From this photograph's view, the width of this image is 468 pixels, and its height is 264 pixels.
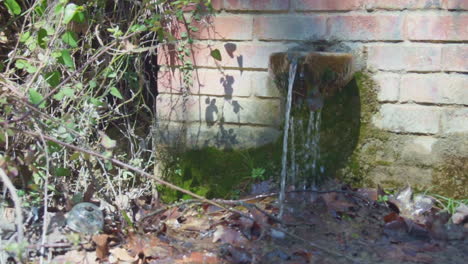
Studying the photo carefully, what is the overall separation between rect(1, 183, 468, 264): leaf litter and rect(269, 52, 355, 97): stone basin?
1.54 ft

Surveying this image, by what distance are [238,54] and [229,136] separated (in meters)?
0.39

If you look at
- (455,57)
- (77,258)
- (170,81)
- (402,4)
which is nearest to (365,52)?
(402,4)

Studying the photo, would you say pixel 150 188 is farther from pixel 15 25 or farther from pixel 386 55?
pixel 386 55

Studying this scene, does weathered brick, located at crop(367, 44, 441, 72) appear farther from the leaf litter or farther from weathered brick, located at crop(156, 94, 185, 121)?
weathered brick, located at crop(156, 94, 185, 121)

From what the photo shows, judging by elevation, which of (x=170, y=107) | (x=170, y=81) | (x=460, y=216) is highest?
(x=170, y=81)

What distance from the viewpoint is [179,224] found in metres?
2.40

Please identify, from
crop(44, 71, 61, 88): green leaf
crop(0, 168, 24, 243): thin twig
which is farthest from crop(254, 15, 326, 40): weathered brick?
crop(0, 168, 24, 243): thin twig

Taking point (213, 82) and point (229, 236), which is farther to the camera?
point (213, 82)

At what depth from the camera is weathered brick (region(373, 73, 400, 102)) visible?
2498 mm

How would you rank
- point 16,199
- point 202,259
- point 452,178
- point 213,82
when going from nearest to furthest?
point 16,199, point 202,259, point 452,178, point 213,82

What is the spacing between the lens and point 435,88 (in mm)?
2455

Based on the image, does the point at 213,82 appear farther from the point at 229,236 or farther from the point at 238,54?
the point at 229,236

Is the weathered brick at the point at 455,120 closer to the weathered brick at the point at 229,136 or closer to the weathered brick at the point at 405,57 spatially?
the weathered brick at the point at 405,57

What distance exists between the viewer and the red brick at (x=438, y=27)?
239 cm
